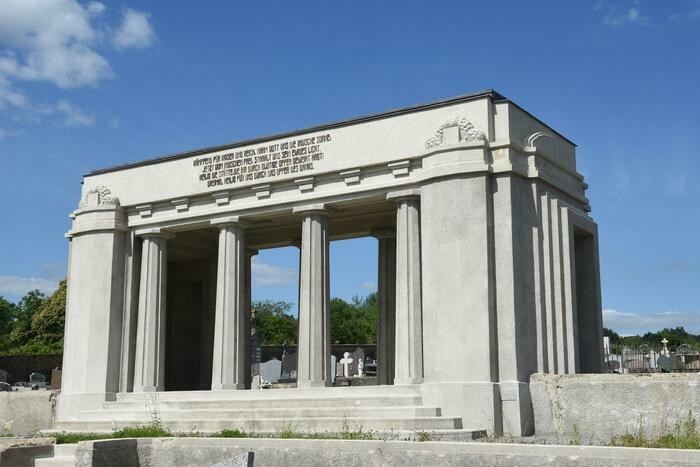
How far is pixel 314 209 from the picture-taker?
1065 inches

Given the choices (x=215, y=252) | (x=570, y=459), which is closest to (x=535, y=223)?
(x=570, y=459)

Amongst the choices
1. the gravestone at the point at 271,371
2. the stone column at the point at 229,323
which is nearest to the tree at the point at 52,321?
the gravestone at the point at 271,371

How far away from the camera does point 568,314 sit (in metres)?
24.7

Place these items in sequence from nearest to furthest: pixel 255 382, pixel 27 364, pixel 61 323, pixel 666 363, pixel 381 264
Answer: pixel 666 363 < pixel 381 264 < pixel 255 382 < pixel 27 364 < pixel 61 323

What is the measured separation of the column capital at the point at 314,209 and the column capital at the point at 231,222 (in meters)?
2.50

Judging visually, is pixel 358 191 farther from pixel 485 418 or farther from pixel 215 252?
pixel 215 252

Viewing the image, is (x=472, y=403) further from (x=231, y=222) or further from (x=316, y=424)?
(x=231, y=222)

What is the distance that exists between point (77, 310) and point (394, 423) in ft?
51.6

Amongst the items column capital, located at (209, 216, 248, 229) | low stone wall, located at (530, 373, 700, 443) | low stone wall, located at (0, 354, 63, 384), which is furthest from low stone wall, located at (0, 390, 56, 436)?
low stone wall, located at (0, 354, 63, 384)

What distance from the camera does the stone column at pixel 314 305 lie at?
2595 cm

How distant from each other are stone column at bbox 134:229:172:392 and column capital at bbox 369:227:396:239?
7.92 meters

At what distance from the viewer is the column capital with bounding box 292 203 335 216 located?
88.4ft

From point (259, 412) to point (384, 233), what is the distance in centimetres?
1044

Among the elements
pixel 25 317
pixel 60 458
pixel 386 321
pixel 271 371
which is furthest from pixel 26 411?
pixel 25 317
